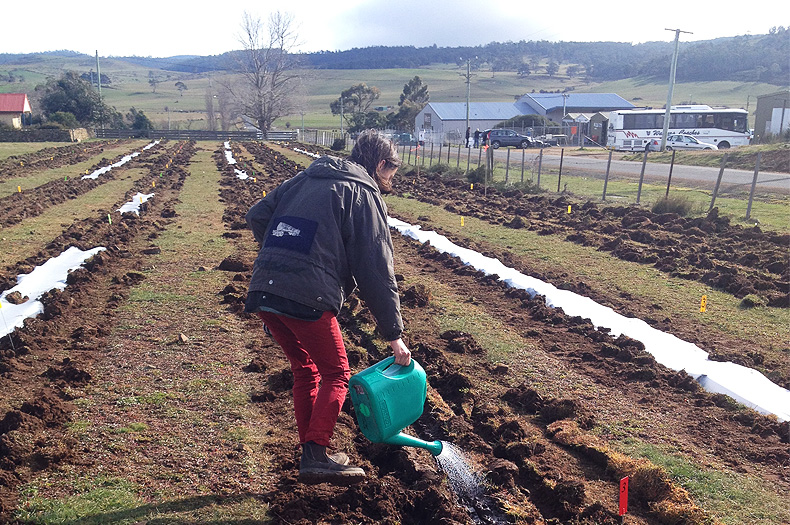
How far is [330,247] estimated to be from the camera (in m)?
3.26

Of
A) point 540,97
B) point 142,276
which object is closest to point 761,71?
point 540,97

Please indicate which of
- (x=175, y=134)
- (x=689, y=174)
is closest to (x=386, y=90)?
(x=175, y=134)

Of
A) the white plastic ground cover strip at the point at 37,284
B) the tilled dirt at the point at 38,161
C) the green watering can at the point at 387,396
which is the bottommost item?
the tilled dirt at the point at 38,161

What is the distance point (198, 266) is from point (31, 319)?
3.01 m

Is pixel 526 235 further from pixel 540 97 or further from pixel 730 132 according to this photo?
pixel 540 97

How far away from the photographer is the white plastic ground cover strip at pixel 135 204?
15725mm

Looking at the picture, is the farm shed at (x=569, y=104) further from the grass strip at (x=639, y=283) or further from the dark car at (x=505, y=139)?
the grass strip at (x=639, y=283)

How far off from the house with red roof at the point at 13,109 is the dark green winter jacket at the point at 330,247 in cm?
6780

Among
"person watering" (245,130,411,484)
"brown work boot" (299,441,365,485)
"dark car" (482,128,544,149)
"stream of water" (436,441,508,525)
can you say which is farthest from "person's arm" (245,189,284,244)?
"dark car" (482,128,544,149)

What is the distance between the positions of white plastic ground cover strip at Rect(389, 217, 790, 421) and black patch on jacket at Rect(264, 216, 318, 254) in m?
4.05

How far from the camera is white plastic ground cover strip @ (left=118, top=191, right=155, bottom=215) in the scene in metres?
15.7

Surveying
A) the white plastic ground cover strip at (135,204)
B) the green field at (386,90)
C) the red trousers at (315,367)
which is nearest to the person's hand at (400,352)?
the red trousers at (315,367)

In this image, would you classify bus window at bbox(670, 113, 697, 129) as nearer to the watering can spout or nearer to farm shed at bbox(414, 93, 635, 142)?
farm shed at bbox(414, 93, 635, 142)

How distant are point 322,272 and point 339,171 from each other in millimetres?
534
